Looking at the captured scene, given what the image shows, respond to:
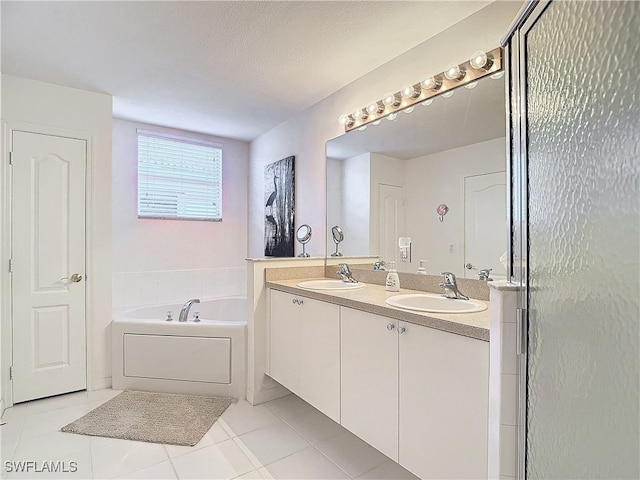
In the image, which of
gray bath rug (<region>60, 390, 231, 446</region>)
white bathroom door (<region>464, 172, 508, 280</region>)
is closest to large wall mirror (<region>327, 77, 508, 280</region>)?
white bathroom door (<region>464, 172, 508, 280</region>)

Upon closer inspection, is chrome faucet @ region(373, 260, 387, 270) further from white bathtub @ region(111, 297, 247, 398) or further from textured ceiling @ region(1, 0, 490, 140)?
textured ceiling @ region(1, 0, 490, 140)

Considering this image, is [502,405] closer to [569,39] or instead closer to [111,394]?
[569,39]

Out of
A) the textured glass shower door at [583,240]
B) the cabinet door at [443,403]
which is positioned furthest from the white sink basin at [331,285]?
the textured glass shower door at [583,240]

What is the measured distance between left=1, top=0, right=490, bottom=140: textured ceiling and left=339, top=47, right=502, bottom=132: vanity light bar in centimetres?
25

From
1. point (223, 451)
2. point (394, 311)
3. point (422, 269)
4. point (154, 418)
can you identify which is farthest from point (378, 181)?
point (154, 418)

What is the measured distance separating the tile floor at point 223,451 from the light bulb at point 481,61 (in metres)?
2.02

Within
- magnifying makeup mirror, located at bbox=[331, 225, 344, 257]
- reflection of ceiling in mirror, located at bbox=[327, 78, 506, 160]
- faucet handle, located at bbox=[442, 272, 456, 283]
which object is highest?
reflection of ceiling in mirror, located at bbox=[327, 78, 506, 160]

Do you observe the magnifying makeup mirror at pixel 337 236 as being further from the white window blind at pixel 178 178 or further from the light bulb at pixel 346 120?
the white window blind at pixel 178 178

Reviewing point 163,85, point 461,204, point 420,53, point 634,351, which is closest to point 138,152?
point 163,85

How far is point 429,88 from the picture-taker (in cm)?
199

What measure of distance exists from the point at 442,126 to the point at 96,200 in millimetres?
2510

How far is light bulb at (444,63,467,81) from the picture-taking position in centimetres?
182

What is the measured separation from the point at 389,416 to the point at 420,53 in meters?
1.95

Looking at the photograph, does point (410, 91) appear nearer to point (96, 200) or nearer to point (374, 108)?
point (374, 108)
